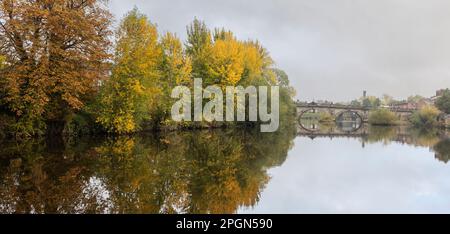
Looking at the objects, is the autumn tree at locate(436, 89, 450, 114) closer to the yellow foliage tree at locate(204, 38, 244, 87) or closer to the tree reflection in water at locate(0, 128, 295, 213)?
the yellow foliage tree at locate(204, 38, 244, 87)

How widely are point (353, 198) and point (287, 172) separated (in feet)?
13.7

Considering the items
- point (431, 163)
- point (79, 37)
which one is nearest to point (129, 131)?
point (79, 37)

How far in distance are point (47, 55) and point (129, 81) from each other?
6.26m

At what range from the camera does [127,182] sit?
10.5 meters

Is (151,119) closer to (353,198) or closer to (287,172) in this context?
(287,172)

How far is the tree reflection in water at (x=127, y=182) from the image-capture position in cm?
785

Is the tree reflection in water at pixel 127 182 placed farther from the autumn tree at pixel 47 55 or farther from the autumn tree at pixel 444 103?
the autumn tree at pixel 444 103

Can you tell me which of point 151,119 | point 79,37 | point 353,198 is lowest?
point 353,198

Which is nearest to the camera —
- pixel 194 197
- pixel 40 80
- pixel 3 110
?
pixel 194 197

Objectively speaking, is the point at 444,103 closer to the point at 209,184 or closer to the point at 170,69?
the point at 170,69

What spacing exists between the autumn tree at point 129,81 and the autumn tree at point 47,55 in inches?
77.8

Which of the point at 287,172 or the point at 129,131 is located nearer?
the point at 287,172

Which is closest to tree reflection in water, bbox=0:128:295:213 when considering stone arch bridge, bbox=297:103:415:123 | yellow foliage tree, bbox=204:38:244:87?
yellow foliage tree, bbox=204:38:244:87

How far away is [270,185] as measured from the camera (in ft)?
35.4
